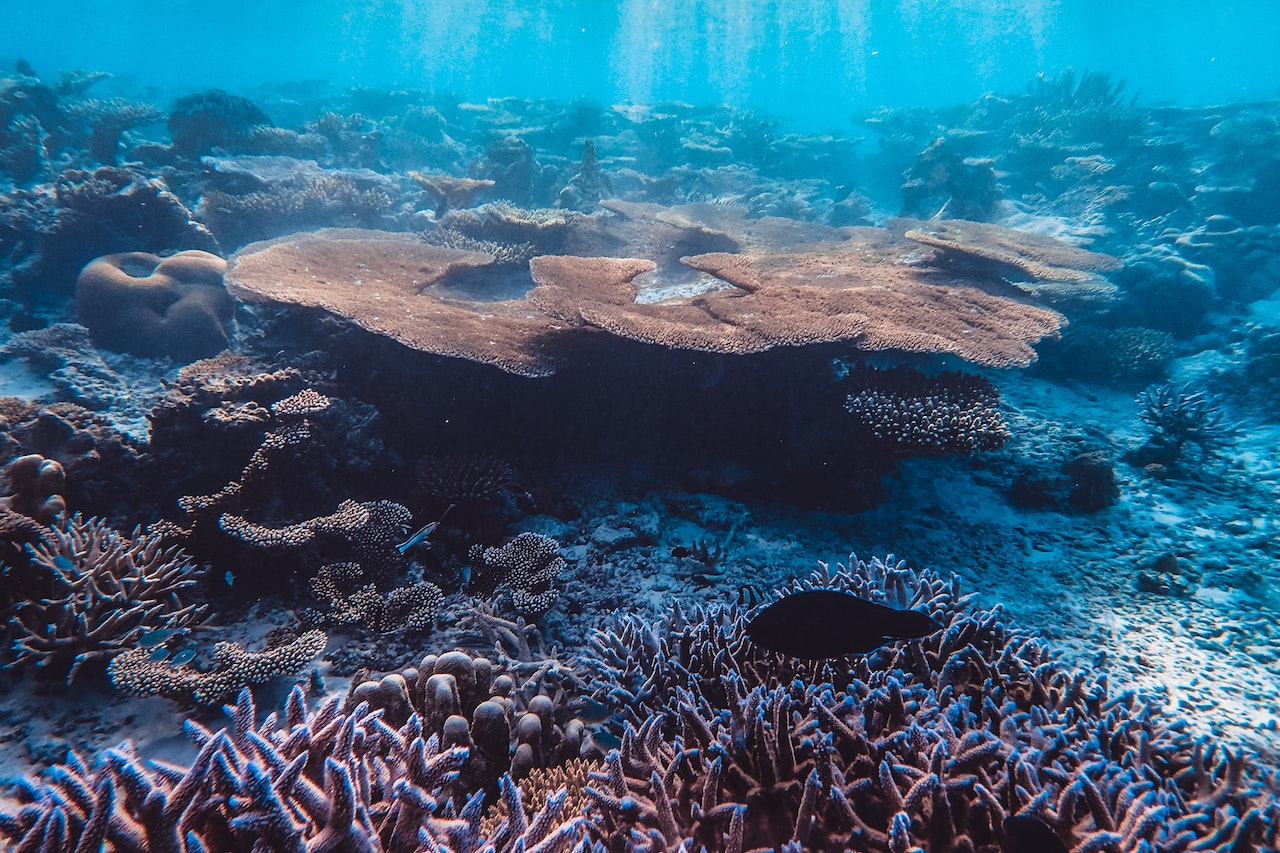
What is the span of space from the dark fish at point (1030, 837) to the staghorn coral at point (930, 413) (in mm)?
3200

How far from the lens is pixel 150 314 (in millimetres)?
7141

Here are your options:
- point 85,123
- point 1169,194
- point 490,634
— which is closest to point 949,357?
point 490,634

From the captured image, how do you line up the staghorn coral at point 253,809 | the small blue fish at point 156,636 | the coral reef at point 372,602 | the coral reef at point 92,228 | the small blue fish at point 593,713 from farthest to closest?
the coral reef at point 92,228 → the coral reef at point 372,602 → the small blue fish at point 156,636 → the small blue fish at point 593,713 → the staghorn coral at point 253,809

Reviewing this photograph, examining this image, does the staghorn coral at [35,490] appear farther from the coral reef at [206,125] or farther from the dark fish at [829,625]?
the coral reef at [206,125]

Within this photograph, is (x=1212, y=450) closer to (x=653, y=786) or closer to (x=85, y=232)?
(x=653, y=786)

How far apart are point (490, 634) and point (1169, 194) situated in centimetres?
1907

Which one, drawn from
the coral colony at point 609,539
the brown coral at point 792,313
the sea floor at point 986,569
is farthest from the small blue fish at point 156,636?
the brown coral at point 792,313

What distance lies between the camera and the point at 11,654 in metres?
3.29

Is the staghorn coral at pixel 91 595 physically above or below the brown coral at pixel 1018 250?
below

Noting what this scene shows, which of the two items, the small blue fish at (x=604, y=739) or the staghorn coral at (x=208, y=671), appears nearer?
the small blue fish at (x=604, y=739)

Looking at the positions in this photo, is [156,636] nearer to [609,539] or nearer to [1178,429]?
[609,539]

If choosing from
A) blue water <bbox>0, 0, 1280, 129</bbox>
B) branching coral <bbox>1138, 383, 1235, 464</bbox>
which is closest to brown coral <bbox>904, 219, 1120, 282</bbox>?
branching coral <bbox>1138, 383, 1235, 464</bbox>

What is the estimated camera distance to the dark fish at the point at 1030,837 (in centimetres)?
182

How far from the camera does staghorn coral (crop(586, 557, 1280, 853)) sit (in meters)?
1.97
